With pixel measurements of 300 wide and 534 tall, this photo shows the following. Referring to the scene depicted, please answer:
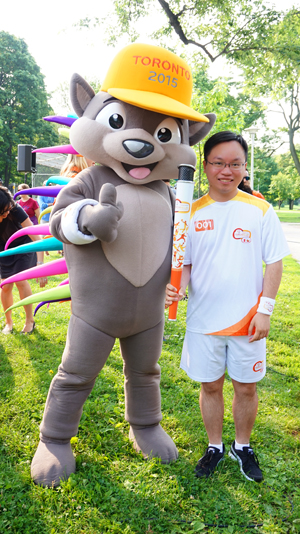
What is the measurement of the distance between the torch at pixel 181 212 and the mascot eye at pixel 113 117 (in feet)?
1.43

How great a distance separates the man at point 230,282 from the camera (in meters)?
2.32

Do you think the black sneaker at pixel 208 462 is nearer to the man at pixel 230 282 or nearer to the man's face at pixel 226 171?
the man at pixel 230 282

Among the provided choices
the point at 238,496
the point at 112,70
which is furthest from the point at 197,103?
the point at 238,496

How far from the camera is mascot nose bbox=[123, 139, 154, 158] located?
2160mm

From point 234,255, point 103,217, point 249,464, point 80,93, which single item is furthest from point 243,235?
point 249,464

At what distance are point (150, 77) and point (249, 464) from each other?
2415mm

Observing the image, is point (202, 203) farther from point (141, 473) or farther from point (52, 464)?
point (52, 464)

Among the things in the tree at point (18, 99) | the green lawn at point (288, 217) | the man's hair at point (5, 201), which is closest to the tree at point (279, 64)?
the man's hair at point (5, 201)

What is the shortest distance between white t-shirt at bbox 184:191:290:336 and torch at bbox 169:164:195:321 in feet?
0.87

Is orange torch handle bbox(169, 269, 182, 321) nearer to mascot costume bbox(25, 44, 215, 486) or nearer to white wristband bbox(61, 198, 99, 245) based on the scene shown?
mascot costume bbox(25, 44, 215, 486)

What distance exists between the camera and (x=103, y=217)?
1943 mm

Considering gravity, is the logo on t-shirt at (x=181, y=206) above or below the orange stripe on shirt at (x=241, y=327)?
above

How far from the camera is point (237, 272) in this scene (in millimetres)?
2328

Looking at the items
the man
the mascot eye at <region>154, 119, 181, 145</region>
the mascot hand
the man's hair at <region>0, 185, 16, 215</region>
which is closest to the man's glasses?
the man
